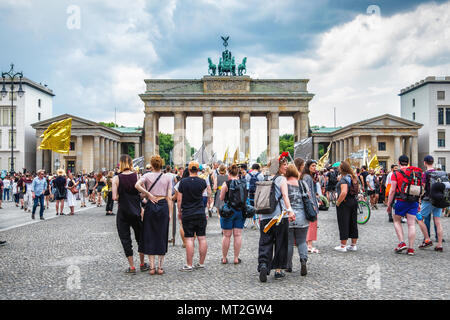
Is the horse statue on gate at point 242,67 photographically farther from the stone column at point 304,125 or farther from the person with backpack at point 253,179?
the person with backpack at point 253,179

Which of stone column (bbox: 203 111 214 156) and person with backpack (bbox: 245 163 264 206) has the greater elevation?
stone column (bbox: 203 111 214 156)

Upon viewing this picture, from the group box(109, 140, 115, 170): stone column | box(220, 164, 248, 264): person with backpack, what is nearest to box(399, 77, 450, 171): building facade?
box(109, 140, 115, 170): stone column

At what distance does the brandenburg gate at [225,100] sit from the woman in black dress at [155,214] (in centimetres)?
5728

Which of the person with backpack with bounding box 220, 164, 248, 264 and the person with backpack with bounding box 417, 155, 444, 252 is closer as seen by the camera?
the person with backpack with bounding box 220, 164, 248, 264

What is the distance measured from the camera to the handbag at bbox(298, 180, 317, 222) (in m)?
7.90

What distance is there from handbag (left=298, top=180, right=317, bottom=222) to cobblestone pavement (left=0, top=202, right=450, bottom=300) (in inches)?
38.2

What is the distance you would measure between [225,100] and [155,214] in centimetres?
5892

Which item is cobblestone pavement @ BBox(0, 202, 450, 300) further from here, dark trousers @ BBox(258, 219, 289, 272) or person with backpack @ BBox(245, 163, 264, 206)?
person with backpack @ BBox(245, 163, 264, 206)

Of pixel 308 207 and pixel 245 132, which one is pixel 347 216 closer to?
pixel 308 207

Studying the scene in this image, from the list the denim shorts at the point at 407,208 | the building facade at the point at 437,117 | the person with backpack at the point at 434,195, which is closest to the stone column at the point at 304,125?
the building facade at the point at 437,117

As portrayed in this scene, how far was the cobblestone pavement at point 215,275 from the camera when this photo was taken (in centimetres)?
654

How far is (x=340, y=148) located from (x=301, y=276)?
2609 inches
